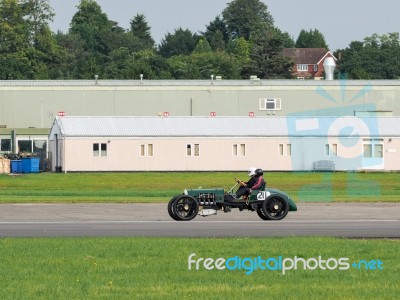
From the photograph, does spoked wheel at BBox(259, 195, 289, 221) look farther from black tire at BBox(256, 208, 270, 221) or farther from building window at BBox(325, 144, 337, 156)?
building window at BBox(325, 144, 337, 156)

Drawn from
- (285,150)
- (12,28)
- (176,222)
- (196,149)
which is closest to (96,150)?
(196,149)

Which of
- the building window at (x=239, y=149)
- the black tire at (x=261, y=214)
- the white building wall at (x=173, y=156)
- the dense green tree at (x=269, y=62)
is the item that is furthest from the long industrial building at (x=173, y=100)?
the dense green tree at (x=269, y=62)

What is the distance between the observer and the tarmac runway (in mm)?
27000

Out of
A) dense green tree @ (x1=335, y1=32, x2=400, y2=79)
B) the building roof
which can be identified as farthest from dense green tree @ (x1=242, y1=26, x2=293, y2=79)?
the building roof

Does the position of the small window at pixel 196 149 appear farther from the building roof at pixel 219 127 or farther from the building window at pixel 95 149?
the building window at pixel 95 149

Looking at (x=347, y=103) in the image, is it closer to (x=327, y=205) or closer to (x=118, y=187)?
(x=118, y=187)

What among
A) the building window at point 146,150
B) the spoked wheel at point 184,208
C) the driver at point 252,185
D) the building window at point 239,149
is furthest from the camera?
the building window at point 239,149

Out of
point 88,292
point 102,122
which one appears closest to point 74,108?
Result: point 102,122

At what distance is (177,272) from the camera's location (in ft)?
61.4

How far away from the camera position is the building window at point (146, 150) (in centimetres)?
7956

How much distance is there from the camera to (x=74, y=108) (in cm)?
9138

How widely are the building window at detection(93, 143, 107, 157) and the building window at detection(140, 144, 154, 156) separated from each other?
2.52m

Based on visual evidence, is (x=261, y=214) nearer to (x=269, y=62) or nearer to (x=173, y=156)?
(x=173, y=156)

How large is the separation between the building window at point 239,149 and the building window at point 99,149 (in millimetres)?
8864
